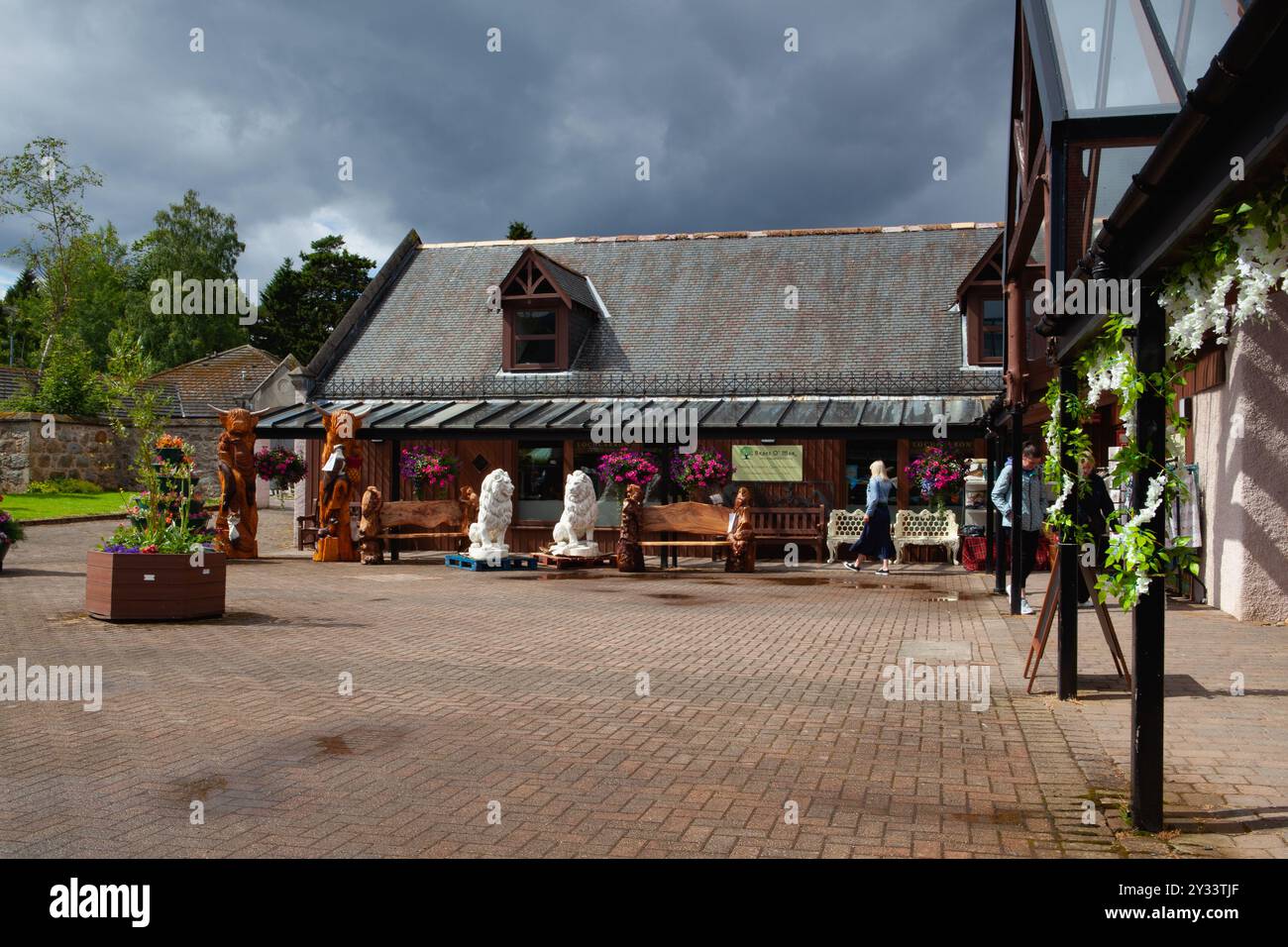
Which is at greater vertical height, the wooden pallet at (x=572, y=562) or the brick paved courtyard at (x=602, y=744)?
the wooden pallet at (x=572, y=562)

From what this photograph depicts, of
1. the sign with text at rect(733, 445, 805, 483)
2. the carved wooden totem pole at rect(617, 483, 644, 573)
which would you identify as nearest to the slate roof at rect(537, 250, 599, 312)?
the sign with text at rect(733, 445, 805, 483)

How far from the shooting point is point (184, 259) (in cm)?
5159

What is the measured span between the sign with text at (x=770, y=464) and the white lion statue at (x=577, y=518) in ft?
15.8

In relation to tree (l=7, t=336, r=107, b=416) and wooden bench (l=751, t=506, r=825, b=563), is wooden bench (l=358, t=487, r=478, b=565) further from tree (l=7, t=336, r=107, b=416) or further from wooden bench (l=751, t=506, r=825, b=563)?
tree (l=7, t=336, r=107, b=416)

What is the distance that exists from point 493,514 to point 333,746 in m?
11.7

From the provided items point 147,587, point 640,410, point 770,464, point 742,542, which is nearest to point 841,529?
point 770,464

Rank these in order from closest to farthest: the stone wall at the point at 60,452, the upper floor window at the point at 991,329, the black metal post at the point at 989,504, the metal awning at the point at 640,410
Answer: the black metal post at the point at 989,504
the metal awning at the point at 640,410
the upper floor window at the point at 991,329
the stone wall at the point at 60,452

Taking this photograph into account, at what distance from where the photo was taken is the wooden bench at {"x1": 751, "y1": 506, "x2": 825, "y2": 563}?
63.8 feet

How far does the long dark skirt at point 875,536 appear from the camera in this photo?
17.1m

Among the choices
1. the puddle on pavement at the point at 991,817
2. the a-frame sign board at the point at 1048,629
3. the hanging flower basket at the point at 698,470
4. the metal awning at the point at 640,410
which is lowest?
the puddle on pavement at the point at 991,817

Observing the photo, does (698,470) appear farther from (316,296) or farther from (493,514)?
(316,296)

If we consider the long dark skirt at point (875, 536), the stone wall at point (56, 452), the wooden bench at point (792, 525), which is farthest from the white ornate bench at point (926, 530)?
the stone wall at point (56, 452)

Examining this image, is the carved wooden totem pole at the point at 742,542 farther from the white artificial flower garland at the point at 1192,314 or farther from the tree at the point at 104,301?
the tree at the point at 104,301
